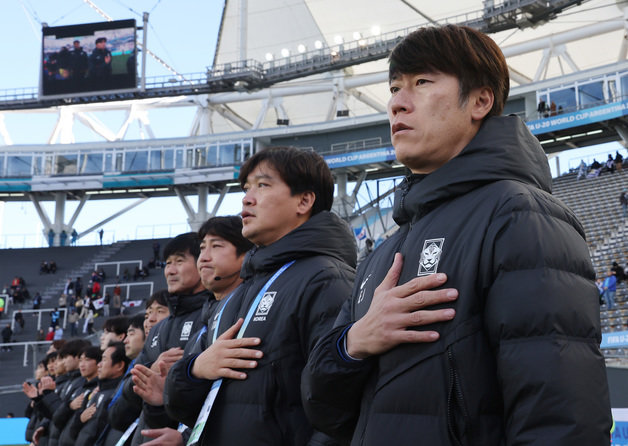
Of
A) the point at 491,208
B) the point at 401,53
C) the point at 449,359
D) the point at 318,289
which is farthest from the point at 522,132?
the point at 318,289

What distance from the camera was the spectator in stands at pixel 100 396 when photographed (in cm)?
630

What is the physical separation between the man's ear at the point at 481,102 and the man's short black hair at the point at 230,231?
7.61 feet

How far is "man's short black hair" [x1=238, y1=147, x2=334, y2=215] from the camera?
361 centimetres

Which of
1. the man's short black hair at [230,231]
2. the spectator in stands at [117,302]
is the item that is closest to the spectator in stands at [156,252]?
the spectator in stands at [117,302]

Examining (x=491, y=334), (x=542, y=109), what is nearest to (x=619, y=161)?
(x=542, y=109)

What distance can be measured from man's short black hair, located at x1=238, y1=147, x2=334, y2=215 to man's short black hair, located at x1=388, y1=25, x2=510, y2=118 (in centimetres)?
128

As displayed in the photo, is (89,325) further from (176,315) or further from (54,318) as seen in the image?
(176,315)

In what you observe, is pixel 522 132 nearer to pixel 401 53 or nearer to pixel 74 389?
pixel 401 53

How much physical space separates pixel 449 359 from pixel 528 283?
0.28 m

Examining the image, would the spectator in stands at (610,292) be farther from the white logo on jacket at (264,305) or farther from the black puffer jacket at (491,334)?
the black puffer jacket at (491,334)

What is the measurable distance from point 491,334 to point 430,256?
0.29m

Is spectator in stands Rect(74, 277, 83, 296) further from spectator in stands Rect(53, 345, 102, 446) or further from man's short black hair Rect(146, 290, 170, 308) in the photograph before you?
man's short black hair Rect(146, 290, 170, 308)

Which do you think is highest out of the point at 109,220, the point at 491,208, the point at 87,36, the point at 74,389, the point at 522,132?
the point at 87,36

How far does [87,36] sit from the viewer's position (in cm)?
4391
